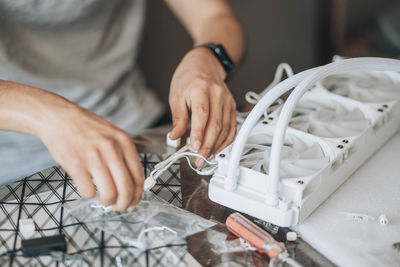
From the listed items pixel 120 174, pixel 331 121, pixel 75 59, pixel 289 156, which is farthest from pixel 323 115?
pixel 75 59

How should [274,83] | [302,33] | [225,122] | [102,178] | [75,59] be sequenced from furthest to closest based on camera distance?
[302,33], [75,59], [274,83], [225,122], [102,178]

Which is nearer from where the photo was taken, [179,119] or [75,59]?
[179,119]

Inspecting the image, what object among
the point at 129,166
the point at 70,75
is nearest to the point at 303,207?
the point at 129,166

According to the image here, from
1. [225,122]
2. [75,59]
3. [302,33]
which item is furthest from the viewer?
[302,33]

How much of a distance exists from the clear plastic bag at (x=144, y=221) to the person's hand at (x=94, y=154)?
5 cm

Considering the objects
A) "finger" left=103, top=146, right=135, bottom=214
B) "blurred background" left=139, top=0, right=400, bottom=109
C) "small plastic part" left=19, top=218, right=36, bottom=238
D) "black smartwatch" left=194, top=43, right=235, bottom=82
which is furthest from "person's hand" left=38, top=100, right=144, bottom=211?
"blurred background" left=139, top=0, right=400, bottom=109

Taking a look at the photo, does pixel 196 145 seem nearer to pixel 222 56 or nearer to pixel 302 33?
pixel 222 56

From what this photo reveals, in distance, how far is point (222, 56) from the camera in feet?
3.26

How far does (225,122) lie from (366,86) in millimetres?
291

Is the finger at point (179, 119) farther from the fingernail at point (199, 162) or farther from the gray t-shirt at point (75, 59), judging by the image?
the gray t-shirt at point (75, 59)

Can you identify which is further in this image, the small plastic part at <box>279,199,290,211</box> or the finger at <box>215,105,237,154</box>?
the finger at <box>215,105,237,154</box>

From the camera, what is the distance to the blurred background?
2.00 m

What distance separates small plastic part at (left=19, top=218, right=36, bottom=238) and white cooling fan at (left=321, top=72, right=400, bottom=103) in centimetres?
57

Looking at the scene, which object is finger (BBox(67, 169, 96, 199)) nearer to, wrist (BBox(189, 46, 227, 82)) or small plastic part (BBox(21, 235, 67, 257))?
small plastic part (BBox(21, 235, 67, 257))
